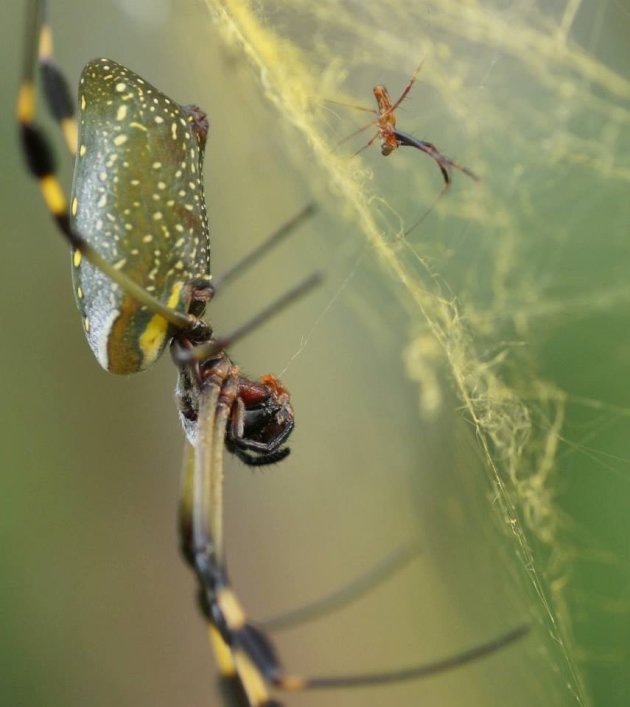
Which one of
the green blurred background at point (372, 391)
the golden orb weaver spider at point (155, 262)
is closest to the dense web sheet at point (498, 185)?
the green blurred background at point (372, 391)

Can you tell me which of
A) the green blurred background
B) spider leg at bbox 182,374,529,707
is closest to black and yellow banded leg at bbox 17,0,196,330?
spider leg at bbox 182,374,529,707

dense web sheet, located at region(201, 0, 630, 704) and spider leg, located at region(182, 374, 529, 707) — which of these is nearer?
spider leg, located at region(182, 374, 529, 707)

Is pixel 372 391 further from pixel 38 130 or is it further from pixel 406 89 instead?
pixel 38 130

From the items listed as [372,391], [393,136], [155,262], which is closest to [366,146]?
[393,136]

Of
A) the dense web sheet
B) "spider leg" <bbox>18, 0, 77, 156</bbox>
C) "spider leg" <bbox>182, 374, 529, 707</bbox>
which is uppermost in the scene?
"spider leg" <bbox>18, 0, 77, 156</bbox>

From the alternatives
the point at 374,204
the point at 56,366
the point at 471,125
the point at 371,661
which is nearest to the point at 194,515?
the point at 374,204

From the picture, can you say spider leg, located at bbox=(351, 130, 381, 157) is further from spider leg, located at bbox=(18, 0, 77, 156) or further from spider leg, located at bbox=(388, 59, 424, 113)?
spider leg, located at bbox=(18, 0, 77, 156)

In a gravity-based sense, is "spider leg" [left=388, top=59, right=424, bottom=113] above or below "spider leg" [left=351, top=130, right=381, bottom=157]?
above
